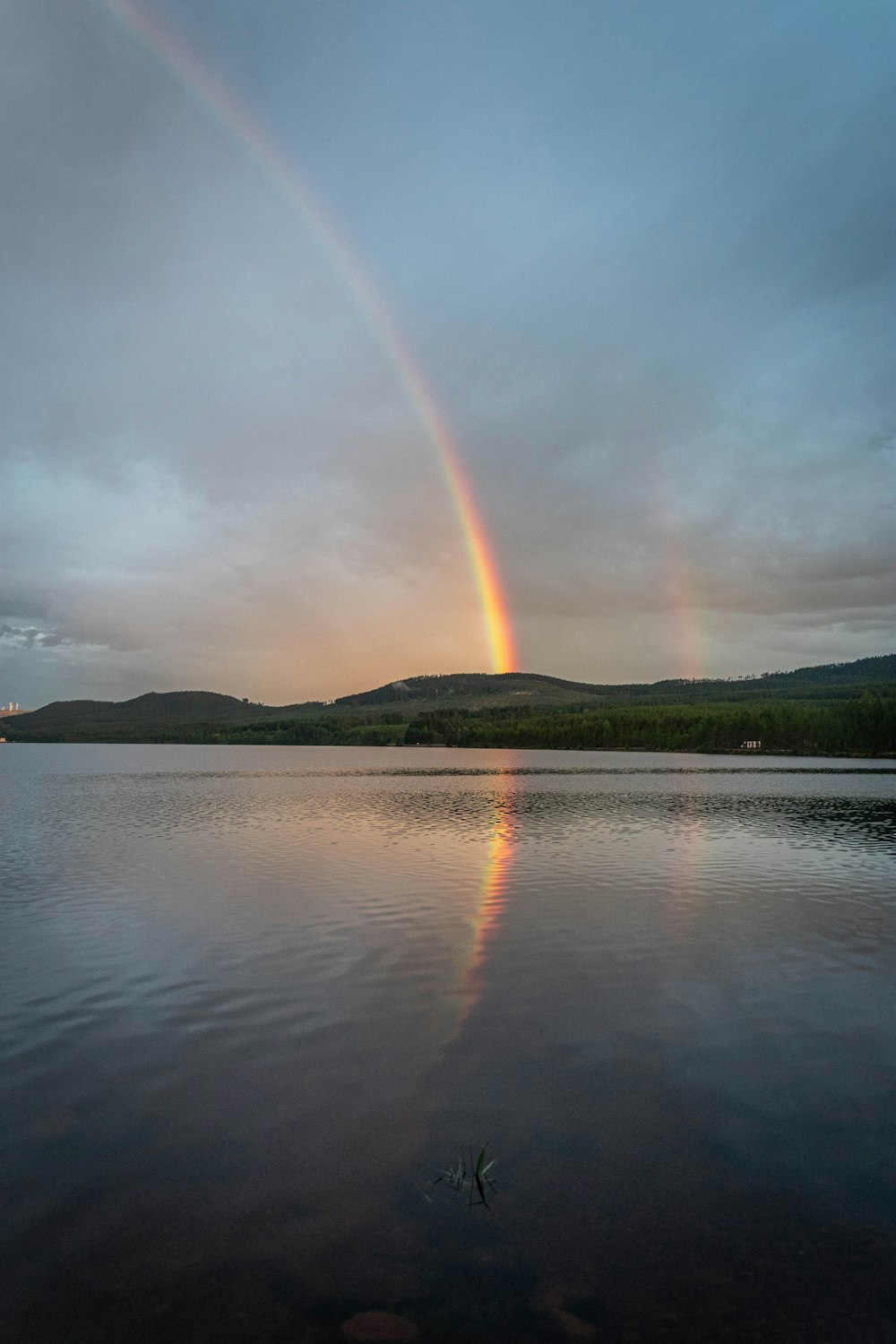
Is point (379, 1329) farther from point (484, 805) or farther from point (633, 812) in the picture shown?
point (484, 805)

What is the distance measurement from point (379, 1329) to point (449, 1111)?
455cm

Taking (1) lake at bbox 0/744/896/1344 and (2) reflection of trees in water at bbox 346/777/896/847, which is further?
(2) reflection of trees in water at bbox 346/777/896/847

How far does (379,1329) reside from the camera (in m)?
7.53

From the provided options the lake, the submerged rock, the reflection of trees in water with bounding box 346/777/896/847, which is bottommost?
the submerged rock

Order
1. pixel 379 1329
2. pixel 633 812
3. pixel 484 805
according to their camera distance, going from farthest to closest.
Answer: pixel 484 805 < pixel 633 812 < pixel 379 1329

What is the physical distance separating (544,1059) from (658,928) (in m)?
10.8

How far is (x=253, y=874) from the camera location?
33344 mm

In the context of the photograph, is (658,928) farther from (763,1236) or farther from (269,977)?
(763,1236)

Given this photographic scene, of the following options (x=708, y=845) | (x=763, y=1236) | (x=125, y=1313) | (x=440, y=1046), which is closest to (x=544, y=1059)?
(x=440, y=1046)

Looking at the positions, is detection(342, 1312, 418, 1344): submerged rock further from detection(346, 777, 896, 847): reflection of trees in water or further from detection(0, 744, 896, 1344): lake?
detection(346, 777, 896, 847): reflection of trees in water

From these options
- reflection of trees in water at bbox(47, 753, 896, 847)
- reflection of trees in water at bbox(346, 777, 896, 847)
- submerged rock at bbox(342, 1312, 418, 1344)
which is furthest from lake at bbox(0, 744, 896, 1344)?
reflection of trees in water at bbox(47, 753, 896, 847)

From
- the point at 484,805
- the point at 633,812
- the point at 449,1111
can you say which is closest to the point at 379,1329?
the point at 449,1111

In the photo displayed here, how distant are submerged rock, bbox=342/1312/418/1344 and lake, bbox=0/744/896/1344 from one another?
9cm

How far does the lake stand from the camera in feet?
26.3
